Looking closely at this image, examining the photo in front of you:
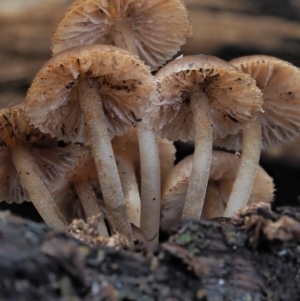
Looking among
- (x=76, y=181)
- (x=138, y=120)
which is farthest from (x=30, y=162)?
(x=138, y=120)

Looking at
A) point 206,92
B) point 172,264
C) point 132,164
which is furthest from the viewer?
point 132,164

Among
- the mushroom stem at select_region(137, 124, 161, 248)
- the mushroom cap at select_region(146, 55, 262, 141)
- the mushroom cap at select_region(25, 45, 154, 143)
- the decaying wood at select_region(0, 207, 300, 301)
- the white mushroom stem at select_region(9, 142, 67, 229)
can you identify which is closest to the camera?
the decaying wood at select_region(0, 207, 300, 301)

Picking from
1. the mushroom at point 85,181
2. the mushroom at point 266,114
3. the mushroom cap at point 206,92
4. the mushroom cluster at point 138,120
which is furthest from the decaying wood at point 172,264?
the mushroom at point 85,181

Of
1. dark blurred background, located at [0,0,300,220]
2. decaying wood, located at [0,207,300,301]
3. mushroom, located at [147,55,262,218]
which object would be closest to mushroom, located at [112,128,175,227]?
mushroom, located at [147,55,262,218]

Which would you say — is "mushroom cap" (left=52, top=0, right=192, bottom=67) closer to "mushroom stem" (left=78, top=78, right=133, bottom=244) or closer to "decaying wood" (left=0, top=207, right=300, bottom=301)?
"mushroom stem" (left=78, top=78, right=133, bottom=244)

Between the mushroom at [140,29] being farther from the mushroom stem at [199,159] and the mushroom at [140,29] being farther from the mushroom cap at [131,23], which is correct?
the mushroom stem at [199,159]

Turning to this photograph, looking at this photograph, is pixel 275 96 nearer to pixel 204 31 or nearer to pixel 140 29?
pixel 204 31

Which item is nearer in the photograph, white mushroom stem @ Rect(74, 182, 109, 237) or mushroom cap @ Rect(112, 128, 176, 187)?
white mushroom stem @ Rect(74, 182, 109, 237)

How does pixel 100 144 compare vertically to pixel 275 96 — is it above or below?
below
